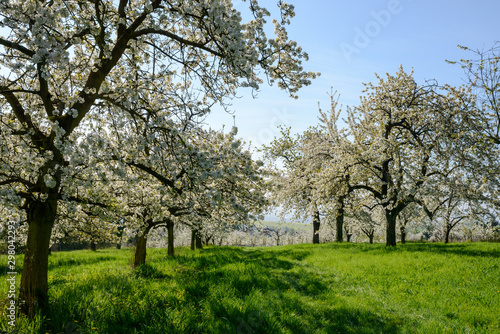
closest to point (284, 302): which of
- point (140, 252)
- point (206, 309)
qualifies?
point (206, 309)

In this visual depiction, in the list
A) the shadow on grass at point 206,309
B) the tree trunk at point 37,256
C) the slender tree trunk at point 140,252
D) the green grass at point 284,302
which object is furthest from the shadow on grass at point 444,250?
the tree trunk at point 37,256

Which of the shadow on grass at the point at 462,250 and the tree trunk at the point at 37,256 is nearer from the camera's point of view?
the tree trunk at the point at 37,256

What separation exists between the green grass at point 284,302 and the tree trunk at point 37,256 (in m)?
0.43

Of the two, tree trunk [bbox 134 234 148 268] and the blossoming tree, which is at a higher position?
the blossoming tree

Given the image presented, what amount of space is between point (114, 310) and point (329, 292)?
6263 mm

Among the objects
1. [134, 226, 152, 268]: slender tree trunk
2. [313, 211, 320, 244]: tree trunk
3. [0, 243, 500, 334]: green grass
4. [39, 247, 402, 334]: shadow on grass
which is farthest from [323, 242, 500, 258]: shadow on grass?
[134, 226, 152, 268]: slender tree trunk

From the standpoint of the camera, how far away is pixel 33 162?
5.69 m

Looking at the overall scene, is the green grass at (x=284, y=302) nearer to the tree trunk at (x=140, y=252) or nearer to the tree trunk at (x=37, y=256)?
the tree trunk at (x=37, y=256)

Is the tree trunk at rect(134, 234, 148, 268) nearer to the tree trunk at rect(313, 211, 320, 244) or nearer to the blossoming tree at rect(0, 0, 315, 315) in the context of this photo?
the blossoming tree at rect(0, 0, 315, 315)

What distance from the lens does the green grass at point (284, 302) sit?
5492mm

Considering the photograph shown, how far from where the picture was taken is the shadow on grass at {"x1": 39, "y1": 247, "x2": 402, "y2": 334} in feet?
17.6

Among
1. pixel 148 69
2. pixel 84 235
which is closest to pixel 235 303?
pixel 148 69

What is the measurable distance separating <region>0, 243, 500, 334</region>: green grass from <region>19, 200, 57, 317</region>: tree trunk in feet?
1.41

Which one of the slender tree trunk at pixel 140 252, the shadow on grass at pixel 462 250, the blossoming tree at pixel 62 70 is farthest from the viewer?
the shadow on grass at pixel 462 250
